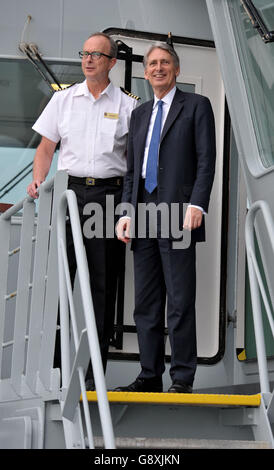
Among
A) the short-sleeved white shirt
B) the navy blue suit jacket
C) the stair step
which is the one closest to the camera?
the stair step

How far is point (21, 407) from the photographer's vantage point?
3.35m

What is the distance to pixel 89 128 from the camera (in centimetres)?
410

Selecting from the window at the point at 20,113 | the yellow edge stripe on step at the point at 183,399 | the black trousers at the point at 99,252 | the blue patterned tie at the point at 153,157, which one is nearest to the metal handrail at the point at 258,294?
the yellow edge stripe on step at the point at 183,399

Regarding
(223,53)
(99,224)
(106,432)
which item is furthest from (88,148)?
(106,432)

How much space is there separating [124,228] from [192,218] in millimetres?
357

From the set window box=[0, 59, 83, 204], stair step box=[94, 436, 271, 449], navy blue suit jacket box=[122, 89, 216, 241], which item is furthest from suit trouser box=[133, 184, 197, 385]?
window box=[0, 59, 83, 204]

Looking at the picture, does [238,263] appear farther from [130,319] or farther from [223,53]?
[223,53]

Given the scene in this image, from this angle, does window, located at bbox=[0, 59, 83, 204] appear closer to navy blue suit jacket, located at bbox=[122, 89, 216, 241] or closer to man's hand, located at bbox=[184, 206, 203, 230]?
navy blue suit jacket, located at bbox=[122, 89, 216, 241]

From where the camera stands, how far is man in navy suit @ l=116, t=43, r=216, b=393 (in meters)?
3.73

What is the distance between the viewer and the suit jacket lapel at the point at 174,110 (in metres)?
3.93

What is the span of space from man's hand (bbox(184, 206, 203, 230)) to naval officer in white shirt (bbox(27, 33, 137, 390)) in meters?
0.48

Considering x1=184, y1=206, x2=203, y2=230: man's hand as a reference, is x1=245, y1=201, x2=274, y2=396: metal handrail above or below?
below

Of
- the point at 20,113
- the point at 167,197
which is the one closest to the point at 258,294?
the point at 167,197

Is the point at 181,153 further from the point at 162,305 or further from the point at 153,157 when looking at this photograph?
the point at 162,305
